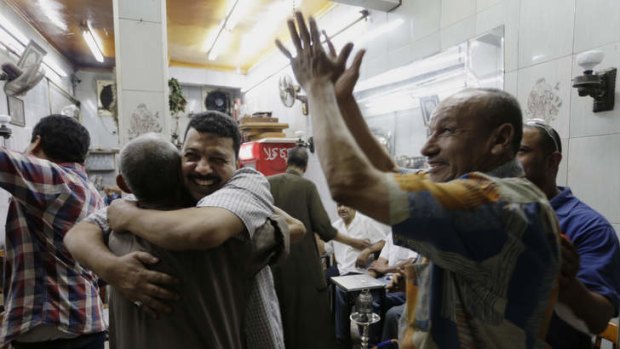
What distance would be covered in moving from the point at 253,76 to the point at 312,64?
7249 millimetres

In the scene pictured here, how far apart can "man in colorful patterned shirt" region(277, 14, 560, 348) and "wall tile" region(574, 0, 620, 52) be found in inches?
79.0

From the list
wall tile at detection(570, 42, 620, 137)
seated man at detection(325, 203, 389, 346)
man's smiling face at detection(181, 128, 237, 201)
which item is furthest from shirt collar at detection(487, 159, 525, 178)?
seated man at detection(325, 203, 389, 346)

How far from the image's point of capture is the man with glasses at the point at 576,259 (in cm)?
100

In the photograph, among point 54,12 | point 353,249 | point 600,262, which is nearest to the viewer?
point 600,262

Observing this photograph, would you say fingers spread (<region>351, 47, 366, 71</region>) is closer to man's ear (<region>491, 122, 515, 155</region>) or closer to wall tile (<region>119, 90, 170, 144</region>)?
man's ear (<region>491, 122, 515, 155</region>)

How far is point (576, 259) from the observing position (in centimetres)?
87

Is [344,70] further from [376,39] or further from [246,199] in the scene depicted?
[376,39]

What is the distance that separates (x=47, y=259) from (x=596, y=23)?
11.0 ft

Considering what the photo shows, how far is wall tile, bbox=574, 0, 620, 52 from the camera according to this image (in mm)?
2123

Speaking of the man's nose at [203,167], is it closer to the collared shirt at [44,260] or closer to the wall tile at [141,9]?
the collared shirt at [44,260]

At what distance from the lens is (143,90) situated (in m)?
2.65

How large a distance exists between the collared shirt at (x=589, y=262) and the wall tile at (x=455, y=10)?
2346 mm

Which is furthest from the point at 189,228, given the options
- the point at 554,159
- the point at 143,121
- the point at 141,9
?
the point at 141,9

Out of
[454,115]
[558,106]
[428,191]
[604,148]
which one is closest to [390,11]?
[558,106]
